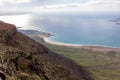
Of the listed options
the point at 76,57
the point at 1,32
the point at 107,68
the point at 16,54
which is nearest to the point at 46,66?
the point at 16,54

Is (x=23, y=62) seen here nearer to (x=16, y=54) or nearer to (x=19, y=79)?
(x=16, y=54)

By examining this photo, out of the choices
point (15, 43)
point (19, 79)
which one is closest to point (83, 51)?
point (15, 43)

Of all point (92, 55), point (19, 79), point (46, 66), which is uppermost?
point (19, 79)

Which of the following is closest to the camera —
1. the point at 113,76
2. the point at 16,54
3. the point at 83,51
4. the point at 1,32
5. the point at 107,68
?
the point at 16,54

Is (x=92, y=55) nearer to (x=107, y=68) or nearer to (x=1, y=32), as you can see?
(x=107, y=68)

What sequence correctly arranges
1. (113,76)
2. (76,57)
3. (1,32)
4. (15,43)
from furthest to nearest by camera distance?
1. (76,57)
2. (113,76)
3. (15,43)
4. (1,32)

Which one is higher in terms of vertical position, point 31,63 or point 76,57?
point 31,63

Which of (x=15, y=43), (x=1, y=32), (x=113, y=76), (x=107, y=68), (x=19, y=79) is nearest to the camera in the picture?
(x=19, y=79)

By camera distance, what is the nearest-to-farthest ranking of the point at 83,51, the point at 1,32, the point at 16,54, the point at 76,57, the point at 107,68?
1. the point at 16,54
2. the point at 1,32
3. the point at 107,68
4. the point at 76,57
5. the point at 83,51

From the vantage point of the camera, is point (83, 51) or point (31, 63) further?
point (83, 51)
